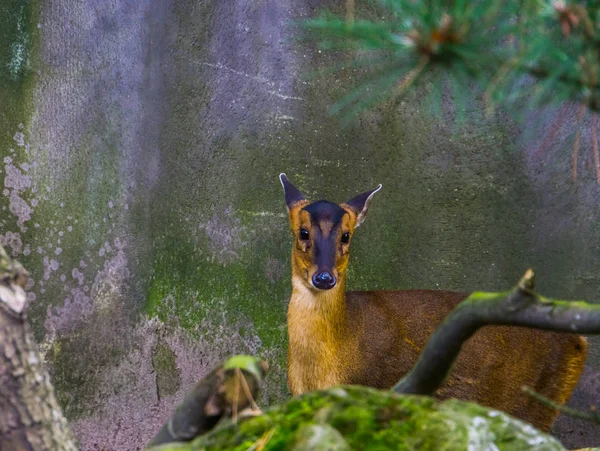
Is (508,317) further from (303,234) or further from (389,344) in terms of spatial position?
(303,234)

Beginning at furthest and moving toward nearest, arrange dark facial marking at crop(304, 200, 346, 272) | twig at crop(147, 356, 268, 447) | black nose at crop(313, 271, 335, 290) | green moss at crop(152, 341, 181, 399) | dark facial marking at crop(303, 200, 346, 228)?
green moss at crop(152, 341, 181, 399), dark facial marking at crop(303, 200, 346, 228), dark facial marking at crop(304, 200, 346, 272), black nose at crop(313, 271, 335, 290), twig at crop(147, 356, 268, 447)

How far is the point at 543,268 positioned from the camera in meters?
4.73

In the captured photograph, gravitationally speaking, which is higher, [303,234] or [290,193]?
[290,193]

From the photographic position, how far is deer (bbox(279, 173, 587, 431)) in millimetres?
4168

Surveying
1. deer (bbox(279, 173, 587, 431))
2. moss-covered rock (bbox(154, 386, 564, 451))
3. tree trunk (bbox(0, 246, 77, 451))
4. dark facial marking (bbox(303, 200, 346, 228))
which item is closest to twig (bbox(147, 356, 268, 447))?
moss-covered rock (bbox(154, 386, 564, 451))

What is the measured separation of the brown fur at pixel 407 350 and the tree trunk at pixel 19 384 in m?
2.24

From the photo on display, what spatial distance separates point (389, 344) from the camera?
13.9 ft

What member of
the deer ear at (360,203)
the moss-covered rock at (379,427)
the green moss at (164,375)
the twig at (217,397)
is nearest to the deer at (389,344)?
the deer ear at (360,203)

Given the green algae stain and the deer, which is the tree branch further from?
the green algae stain

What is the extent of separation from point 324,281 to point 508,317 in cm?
205

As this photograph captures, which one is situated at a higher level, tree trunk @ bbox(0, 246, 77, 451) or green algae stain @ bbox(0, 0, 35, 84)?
green algae stain @ bbox(0, 0, 35, 84)

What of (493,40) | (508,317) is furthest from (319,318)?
(493,40)

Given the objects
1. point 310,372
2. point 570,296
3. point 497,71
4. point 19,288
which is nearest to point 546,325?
point 497,71

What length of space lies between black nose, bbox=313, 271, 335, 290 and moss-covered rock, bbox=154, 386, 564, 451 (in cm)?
219
